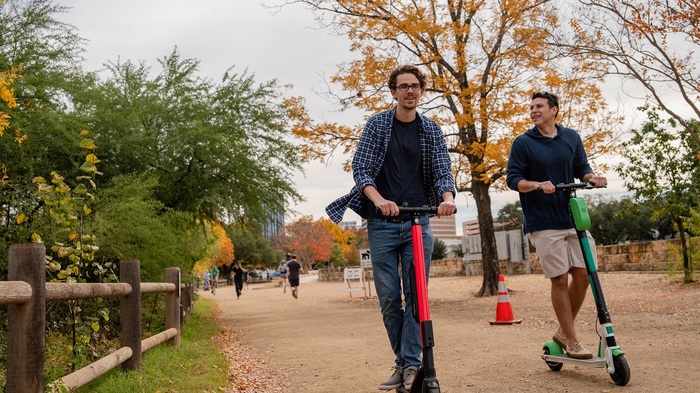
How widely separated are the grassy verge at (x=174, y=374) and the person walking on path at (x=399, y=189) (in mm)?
2067

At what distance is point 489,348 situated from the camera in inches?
304

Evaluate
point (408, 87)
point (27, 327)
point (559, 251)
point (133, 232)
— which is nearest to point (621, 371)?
point (559, 251)

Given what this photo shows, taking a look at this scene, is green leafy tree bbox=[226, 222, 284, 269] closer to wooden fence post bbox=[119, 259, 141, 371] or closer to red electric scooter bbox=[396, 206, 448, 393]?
wooden fence post bbox=[119, 259, 141, 371]

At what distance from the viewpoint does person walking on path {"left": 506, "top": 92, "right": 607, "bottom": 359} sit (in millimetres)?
5457

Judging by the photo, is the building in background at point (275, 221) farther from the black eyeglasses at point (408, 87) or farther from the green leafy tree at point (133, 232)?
the black eyeglasses at point (408, 87)

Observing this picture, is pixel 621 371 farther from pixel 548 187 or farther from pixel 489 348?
pixel 489 348

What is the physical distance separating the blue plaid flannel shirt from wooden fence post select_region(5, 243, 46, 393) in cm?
179

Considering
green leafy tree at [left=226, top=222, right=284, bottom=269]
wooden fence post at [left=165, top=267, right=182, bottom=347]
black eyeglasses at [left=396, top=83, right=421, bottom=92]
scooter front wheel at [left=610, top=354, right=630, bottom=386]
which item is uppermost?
green leafy tree at [left=226, top=222, right=284, bottom=269]

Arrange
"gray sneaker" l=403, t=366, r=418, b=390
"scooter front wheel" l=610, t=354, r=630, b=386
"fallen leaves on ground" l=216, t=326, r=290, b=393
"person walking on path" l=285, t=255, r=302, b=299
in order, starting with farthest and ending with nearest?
Answer: "person walking on path" l=285, t=255, r=302, b=299
"fallen leaves on ground" l=216, t=326, r=290, b=393
"scooter front wheel" l=610, t=354, r=630, b=386
"gray sneaker" l=403, t=366, r=418, b=390

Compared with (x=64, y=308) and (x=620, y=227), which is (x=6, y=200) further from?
(x=620, y=227)

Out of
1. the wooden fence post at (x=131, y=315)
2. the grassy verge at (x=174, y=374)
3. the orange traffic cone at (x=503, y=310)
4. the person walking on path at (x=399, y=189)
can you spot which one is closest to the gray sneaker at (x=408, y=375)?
the person walking on path at (x=399, y=189)

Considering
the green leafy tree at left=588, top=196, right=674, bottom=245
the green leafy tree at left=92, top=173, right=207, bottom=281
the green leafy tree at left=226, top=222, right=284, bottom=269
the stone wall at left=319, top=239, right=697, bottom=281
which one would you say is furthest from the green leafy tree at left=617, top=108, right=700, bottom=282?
the green leafy tree at left=226, top=222, right=284, bottom=269

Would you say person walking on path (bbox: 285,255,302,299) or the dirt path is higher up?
person walking on path (bbox: 285,255,302,299)

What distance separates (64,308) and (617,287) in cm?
1547
